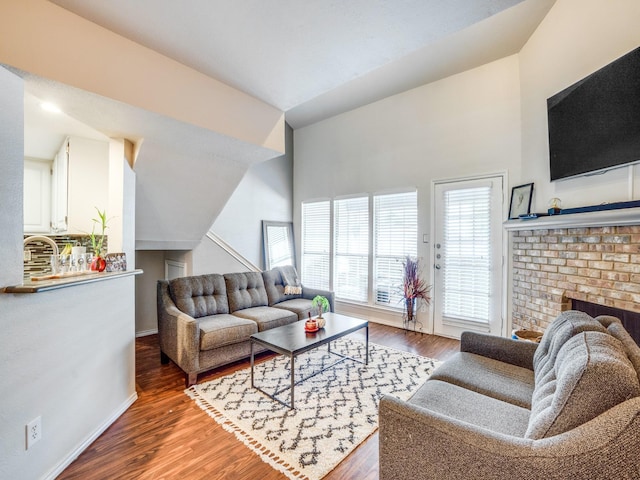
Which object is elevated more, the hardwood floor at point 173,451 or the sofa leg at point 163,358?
the sofa leg at point 163,358

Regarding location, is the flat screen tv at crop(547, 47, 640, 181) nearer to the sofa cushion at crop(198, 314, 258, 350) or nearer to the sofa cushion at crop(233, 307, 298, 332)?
the sofa cushion at crop(233, 307, 298, 332)

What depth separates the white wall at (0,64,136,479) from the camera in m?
1.42

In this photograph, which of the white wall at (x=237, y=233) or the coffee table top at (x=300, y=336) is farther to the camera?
the white wall at (x=237, y=233)

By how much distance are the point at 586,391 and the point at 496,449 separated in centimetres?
35

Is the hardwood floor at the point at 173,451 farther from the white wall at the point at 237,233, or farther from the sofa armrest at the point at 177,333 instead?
the white wall at the point at 237,233

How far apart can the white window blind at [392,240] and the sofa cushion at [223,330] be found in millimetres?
2233

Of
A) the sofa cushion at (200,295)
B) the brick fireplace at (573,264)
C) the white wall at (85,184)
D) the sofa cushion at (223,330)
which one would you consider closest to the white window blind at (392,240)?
the brick fireplace at (573,264)

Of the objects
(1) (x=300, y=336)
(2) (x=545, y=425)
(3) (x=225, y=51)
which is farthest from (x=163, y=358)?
(2) (x=545, y=425)

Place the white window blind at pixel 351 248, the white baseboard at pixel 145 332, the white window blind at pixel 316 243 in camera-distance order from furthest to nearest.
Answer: the white window blind at pixel 316 243
the white window blind at pixel 351 248
the white baseboard at pixel 145 332

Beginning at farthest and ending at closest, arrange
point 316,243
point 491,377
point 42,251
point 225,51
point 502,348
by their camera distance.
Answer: point 316,243 < point 42,251 < point 502,348 < point 225,51 < point 491,377

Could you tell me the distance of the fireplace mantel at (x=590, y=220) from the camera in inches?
75.6

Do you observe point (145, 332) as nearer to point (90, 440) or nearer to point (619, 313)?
point (90, 440)

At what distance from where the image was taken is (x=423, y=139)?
4.19 meters

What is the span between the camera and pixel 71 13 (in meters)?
1.68
